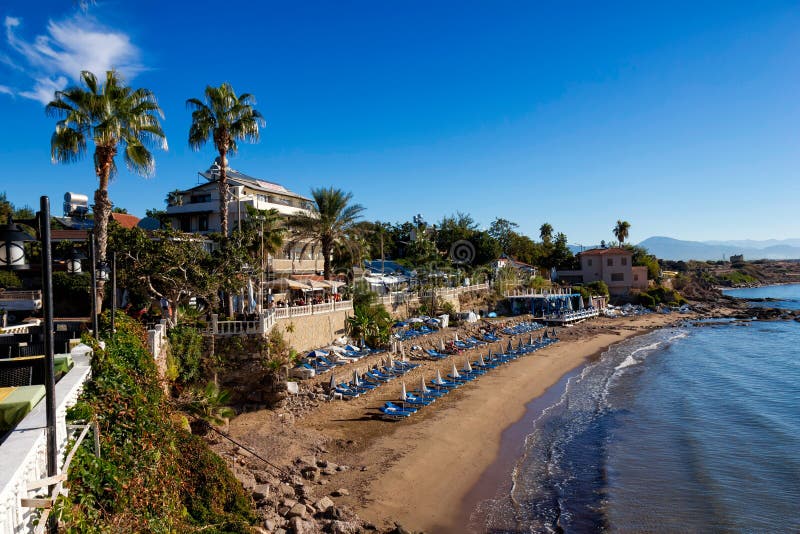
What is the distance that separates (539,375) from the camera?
3450 cm

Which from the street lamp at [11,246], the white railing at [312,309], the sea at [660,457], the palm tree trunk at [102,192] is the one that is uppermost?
the palm tree trunk at [102,192]

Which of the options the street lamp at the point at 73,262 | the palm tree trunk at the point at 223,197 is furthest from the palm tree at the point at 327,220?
the street lamp at the point at 73,262

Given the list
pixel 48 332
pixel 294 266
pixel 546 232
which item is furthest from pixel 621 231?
pixel 48 332

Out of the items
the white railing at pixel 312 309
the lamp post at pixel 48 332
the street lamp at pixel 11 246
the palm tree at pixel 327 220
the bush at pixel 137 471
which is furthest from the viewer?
the palm tree at pixel 327 220

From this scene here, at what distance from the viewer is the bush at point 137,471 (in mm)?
6797

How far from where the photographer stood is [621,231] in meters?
96.6

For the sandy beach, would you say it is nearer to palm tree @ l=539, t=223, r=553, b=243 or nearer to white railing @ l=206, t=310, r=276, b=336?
white railing @ l=206, t=310, r=276, b=336

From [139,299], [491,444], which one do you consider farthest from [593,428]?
[139,299]

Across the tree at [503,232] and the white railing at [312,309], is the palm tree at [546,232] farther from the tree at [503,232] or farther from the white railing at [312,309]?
the white railing at [312,309]

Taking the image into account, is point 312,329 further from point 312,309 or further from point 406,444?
point 406,444

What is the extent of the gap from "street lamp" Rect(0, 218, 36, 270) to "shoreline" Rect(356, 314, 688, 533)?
1220cm

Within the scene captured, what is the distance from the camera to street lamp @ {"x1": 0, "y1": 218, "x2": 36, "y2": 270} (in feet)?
16.9

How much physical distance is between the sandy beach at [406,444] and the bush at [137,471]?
5.59 m

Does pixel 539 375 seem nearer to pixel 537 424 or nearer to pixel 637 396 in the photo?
pixel 637 396
